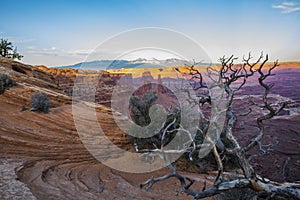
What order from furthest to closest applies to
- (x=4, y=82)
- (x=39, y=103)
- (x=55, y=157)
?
1. (x=4, y=82)
2. (x=39, y=103)
3. (x=55, y=157)

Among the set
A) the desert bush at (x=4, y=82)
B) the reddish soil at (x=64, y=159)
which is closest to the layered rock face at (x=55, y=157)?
the reddish soil at (x=64, y=159)

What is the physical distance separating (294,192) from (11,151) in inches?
319

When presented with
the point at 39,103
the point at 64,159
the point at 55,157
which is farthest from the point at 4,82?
the point at 64,159

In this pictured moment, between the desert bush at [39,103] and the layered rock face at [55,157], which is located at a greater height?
the desert bush at [39,103]

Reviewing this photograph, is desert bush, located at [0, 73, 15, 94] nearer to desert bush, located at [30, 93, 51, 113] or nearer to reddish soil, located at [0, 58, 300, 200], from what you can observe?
reddish soil, located at [0, 58, 300, 200]

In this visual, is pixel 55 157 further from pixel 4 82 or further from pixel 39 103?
pixel 4 82

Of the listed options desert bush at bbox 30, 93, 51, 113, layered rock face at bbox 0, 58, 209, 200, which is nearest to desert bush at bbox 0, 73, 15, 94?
layered rock face at bbox 0, 58, 209, 200

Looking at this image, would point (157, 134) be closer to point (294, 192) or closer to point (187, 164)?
point (187, 164)

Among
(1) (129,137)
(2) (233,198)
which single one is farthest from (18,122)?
(2) (233,198)

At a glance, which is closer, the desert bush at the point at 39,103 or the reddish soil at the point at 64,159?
the reddish soil at the point at 64,159

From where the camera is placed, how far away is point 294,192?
3.76 m

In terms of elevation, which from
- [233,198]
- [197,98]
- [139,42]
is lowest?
[233,198]

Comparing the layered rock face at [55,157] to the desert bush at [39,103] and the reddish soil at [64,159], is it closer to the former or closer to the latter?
the reddish soil at [64,159]

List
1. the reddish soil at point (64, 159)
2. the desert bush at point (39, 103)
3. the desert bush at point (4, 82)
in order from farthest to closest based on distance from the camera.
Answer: the desert bush at point (4, 82)
the desert bush at point (39, 103)
the reddish soil at point (64, 159)
